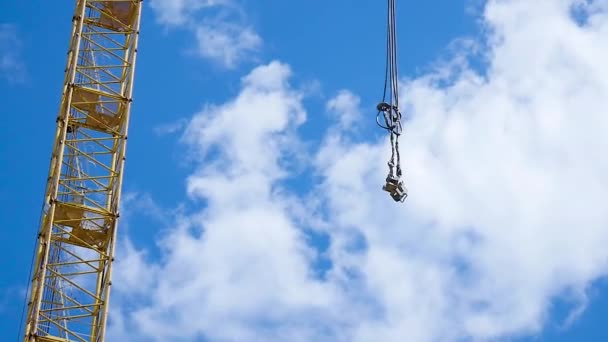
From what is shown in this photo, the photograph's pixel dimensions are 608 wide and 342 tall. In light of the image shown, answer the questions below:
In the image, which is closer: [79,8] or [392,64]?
[392,64]

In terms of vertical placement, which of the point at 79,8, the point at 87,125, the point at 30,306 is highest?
the point at 79,8

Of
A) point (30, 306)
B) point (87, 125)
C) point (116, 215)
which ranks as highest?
point (87, 125)

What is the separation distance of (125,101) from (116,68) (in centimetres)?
219

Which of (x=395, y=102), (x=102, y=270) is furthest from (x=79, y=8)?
(x=395, y=102)

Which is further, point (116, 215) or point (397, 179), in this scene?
point (116, 215)

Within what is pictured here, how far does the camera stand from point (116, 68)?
213ft

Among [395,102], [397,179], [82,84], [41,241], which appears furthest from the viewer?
[82,84]

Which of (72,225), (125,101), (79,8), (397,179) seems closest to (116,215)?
(72,225)

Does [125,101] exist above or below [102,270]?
above

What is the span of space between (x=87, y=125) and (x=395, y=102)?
1508cm

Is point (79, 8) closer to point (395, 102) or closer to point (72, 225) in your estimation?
point (72, 225)

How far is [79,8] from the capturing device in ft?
212

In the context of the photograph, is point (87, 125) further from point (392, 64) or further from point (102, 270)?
point (392, 64)

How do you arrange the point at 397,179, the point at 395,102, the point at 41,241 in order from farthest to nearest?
the point at 41,241 < the point at 395,102 < the point at 397,179
